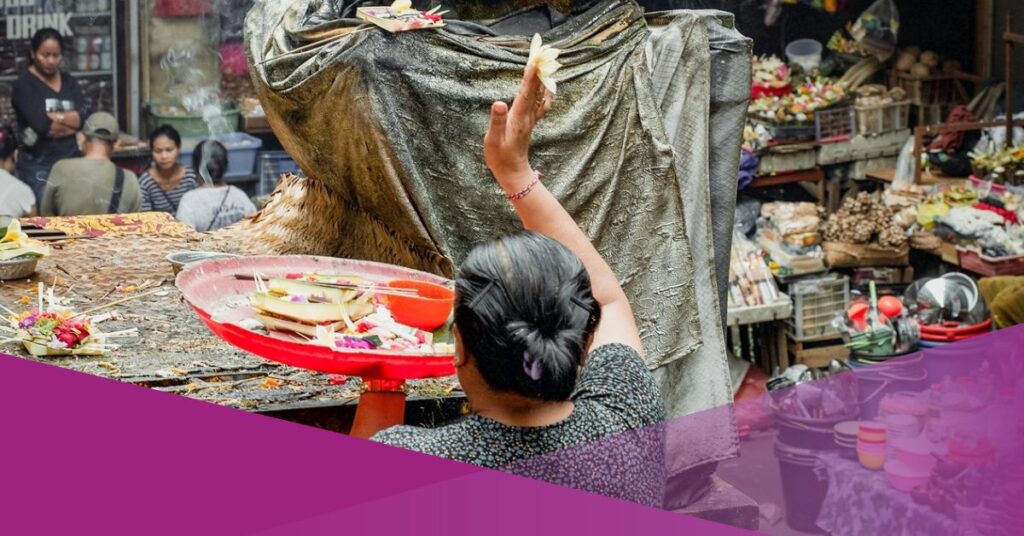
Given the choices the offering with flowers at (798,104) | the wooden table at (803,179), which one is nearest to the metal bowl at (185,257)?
the wooden table at (803,179)

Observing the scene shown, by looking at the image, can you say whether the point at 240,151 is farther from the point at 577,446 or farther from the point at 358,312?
the point at 577,446

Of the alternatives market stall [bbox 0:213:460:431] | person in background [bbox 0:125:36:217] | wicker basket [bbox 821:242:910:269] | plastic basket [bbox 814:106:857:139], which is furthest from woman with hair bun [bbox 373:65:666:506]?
plastic basket [bbox 814:106:857:139]

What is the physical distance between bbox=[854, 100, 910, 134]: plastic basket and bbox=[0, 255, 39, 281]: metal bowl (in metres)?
5.88

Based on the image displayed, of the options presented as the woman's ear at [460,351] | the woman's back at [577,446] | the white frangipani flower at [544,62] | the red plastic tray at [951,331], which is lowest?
the red plastic tray at [951,331]

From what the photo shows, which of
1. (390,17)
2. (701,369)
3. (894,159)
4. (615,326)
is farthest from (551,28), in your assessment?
(894,159)

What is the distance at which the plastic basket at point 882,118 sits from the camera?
9.51m

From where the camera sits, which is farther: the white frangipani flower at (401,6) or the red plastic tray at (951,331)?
the red plastic tray at (951,331)

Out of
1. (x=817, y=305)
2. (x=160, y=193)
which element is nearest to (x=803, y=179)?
(x=817, y=305)

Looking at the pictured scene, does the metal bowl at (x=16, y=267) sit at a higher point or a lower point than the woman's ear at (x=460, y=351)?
lower

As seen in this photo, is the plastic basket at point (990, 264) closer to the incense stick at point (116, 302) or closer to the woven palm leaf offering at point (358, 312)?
the incense stick at point (116, 302)

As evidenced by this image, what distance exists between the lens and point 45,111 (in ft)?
28.1

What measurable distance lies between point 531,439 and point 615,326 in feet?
1.39

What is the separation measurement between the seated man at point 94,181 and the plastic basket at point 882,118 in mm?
4698
